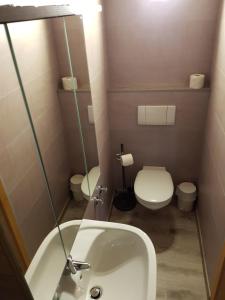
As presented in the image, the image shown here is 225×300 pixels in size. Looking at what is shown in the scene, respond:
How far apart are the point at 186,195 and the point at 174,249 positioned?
53 centimetres

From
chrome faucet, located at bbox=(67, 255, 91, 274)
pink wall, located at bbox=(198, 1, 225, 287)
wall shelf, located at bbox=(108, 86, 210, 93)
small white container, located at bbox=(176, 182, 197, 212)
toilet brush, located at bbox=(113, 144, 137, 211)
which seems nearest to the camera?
chrome faucet, located at bbox=(67, 255, 91, 274)

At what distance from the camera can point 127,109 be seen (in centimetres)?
221

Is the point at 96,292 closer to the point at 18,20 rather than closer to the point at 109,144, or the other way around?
the point at 18,20

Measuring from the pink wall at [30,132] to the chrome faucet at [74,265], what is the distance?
0.71 feet

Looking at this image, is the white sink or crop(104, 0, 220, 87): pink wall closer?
the white sink

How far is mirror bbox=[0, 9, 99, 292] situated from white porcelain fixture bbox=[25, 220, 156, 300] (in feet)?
0.18

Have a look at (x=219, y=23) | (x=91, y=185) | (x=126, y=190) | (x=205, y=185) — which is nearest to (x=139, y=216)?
(x=126, y=190)

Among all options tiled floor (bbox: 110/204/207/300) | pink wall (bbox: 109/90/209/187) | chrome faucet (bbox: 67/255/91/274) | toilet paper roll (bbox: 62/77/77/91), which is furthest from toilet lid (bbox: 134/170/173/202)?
toilet paper roll (bbox: 62/77/77/91)

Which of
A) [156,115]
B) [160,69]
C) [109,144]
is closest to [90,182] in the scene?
[109,144]

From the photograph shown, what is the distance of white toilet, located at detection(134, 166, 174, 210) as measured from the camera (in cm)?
194

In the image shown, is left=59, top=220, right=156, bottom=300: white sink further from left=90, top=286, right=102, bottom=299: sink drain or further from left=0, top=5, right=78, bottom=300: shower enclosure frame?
left=0, top=5, right=78, bottom=300: shower enclosure frame

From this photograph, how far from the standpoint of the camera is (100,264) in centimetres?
127

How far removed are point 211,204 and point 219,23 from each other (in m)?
1.36

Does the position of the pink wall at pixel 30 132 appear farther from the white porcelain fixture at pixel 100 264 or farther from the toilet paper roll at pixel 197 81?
the toilet paper roll at pixel 197 81
